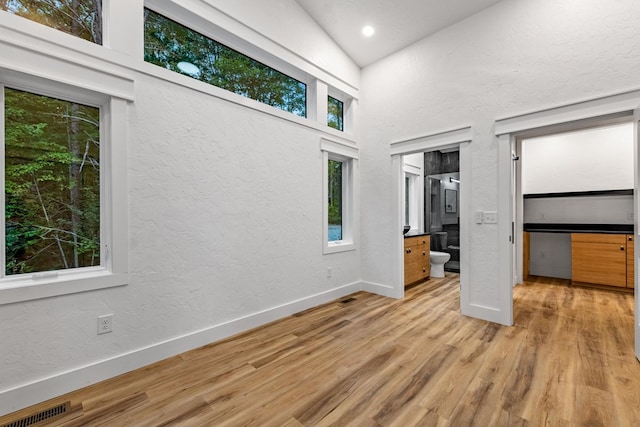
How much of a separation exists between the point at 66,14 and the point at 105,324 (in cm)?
218

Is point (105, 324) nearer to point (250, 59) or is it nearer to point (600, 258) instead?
point (250, 59)

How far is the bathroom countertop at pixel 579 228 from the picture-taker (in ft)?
13.7

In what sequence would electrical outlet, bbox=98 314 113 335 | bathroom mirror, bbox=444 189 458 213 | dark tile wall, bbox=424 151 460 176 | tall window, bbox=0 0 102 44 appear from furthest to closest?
bathroom mirror, bbox=444 189 458 213 → dark tile wall, bbox=424 151 460 176 → electrical outlet, bbox=98 314 113 335 → tall window, bbox=0 0 102 44

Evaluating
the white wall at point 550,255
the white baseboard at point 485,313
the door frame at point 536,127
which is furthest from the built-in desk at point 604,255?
the white baseboard at point 485,313

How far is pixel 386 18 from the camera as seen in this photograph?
329 centimetres

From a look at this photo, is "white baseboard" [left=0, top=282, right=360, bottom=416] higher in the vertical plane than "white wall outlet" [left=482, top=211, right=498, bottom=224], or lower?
lower

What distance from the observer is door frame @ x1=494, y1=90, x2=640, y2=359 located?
92.2 inches

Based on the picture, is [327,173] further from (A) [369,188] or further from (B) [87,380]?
(B) [87,380]

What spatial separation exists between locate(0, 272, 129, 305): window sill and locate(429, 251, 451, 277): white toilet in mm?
4513

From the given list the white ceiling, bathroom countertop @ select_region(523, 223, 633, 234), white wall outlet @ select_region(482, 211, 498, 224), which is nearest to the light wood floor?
white wall outlet @ select_region(482, 211, 498, 224)

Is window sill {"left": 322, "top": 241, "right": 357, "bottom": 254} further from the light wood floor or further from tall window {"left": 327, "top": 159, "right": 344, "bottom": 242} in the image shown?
the light wood floor

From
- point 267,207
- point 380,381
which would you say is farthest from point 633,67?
point 267,207

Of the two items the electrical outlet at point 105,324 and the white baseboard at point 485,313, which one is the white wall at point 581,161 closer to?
the white baseboard at point 485,313

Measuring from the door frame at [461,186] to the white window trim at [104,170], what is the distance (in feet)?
9.90
